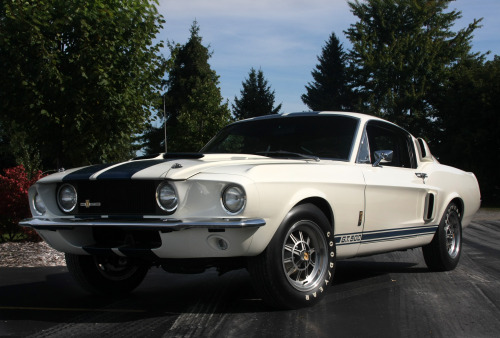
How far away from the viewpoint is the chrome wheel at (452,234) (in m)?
6.91

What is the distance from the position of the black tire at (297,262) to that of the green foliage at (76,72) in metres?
6.16

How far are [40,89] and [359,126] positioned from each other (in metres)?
6.13

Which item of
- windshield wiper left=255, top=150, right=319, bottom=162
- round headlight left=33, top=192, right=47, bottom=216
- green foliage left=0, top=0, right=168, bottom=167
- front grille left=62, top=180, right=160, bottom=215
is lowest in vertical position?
round headlight left=33, top=192, right=47, bottom=216

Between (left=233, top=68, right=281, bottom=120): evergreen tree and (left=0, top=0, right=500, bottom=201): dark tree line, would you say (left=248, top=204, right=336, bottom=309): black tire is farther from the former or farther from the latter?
(left=233, top=68, right=281, bottom=120): evergreen tree

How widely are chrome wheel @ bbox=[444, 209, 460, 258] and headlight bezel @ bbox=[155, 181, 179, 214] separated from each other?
3958 millimetres

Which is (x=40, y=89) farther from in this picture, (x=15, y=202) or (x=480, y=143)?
(x=480, y=143)

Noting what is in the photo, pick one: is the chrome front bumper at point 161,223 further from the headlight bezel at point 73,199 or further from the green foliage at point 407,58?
the green foliage at point 407,58

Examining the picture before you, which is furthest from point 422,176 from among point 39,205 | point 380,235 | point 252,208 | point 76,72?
point 76,72

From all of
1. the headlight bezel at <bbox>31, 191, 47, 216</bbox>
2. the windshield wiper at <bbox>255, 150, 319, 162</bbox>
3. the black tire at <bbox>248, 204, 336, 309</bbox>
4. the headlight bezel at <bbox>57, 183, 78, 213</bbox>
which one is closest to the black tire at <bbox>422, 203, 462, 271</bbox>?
the windshield wiper at <bbox>255, 150, 319, 162</bbox>

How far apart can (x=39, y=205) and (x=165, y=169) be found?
131cm

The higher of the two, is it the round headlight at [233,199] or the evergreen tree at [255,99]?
the evergreen tree at [255,99]

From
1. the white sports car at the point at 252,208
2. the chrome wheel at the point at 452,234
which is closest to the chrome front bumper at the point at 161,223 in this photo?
the white sports car at the point at 252,208

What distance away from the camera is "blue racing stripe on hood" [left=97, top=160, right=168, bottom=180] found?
4.26m

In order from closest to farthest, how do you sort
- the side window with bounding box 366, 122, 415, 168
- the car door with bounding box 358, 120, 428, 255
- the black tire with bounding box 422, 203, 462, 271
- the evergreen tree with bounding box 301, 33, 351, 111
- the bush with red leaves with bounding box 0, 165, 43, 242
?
the car door with bounding box 358, 120, 428, 255 → the side window with bounding box 366, 122, 415, 168 → the black tire with bounding box 422, 203, 462, 271 → the bush with red leaves with bounding box 0, 165, 43, 242 → the evergreen tree with bounding box 301, 33, 351, 111
